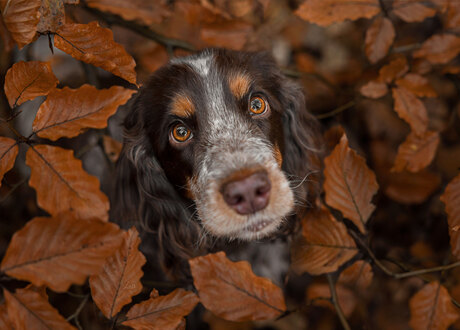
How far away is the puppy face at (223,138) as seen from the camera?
6.09 ft

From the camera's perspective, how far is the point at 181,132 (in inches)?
87.3

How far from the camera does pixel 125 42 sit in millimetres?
3180

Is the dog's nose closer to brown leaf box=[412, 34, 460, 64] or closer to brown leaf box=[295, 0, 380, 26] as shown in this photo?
brown leaf box=[295, 0, 380, 26]

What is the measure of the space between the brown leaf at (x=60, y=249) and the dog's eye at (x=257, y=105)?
125 centimetres

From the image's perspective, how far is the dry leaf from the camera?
2277 mm

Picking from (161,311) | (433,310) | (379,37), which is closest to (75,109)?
(161,311)

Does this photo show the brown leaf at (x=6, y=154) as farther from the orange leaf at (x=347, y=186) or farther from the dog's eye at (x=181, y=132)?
the orange leaf at (x=347, y=186)

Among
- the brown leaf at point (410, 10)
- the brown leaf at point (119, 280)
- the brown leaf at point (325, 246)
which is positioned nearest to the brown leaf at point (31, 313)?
the brown leaf at point (119, 280)

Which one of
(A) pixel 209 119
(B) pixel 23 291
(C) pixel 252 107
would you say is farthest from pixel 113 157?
(B) pixel 23 291

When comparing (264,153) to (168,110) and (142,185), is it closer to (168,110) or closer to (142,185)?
(168,110)

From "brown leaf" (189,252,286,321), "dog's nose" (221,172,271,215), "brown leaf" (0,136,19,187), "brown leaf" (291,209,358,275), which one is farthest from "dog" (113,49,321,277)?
"brown leaf" (0,136,19,187)

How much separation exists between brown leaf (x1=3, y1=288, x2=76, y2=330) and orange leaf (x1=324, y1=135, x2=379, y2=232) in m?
1.14

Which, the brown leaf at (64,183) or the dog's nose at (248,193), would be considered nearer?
the brown leaf at (64,183)

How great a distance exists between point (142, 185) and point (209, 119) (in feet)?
2.34
